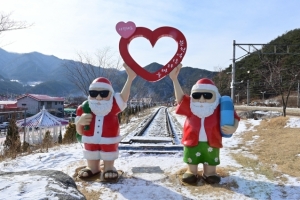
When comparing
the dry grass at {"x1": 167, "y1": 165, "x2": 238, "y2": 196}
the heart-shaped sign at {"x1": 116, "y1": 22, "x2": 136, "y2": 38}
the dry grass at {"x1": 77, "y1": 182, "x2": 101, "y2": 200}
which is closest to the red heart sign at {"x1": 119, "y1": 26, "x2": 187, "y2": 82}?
the heart-shaped sign at {"x1": 116, "y1": 22, "x2": 136, "y2": 38}

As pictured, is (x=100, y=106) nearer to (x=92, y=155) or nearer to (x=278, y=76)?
(x=92, y=155)

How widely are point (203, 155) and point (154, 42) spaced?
2.23 m

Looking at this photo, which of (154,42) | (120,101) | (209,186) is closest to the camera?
(209,186)

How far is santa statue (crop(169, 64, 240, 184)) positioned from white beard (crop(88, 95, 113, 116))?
1.44m

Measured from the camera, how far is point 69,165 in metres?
5.41

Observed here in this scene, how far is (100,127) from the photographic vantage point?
460cm

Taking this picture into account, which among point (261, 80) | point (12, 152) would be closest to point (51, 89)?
point (261, 80)

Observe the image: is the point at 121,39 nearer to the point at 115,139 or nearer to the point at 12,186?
the point at 115,139

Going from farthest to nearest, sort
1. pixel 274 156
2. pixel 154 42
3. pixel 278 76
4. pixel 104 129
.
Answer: pixel 278 76
pixel 274 156
pixel 154 42
pixel 104 129

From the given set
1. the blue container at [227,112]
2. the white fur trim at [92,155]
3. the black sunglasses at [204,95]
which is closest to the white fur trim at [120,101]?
the white fur trim at [92,155]

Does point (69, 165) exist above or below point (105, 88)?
below

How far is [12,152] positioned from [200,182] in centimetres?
497

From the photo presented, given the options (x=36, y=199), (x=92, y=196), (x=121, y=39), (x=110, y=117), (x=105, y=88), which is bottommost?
(x=92, y=196)

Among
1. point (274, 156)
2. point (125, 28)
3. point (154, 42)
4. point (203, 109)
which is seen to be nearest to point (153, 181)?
point (203, 109)
